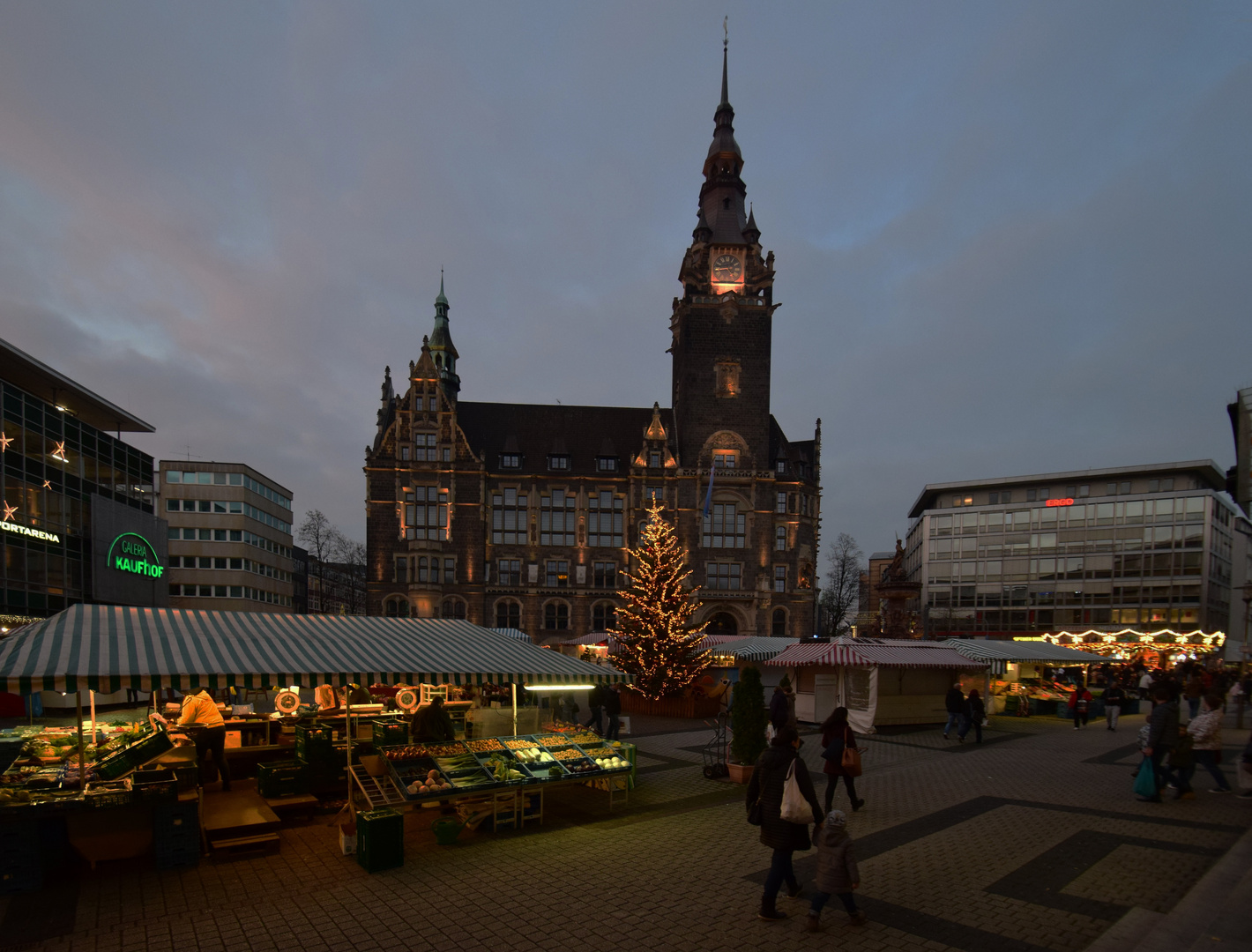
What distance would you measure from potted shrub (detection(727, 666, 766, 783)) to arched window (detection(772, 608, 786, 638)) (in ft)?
124

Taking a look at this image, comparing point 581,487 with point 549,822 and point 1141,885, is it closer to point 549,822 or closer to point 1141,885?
point 549,822

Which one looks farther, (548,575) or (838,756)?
(548,575)

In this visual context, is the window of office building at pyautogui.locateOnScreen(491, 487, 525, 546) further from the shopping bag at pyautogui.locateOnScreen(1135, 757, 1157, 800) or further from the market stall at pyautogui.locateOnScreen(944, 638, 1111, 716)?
the shopping bag at pyautogui.locateOnScreen(1135, 757, 1157, 800)

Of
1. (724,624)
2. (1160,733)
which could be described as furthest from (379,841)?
(724,624)

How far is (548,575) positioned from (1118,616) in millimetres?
53236

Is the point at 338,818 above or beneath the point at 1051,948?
beneath

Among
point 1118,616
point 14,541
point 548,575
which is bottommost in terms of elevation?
point 1118,616

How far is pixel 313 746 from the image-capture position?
1123cm

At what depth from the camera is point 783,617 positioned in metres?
49.8

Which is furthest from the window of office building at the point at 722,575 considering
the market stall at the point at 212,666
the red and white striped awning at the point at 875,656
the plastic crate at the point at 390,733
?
the plastic crate at the point at 390,733

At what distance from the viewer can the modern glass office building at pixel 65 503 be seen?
1091 inches

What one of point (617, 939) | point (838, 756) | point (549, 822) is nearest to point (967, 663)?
point (838, 756)

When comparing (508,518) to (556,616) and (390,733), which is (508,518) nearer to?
(556,616)

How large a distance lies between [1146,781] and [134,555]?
1681 inches
